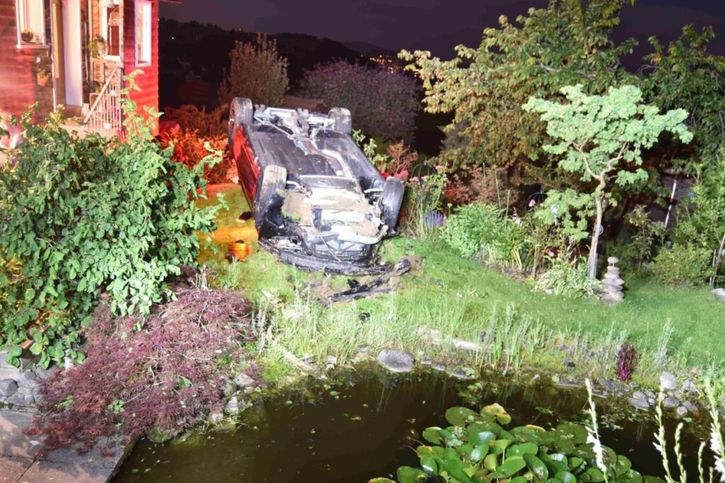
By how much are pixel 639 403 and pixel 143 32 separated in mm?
11366

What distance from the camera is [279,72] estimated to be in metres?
16.4

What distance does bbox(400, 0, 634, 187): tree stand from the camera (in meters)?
9.82

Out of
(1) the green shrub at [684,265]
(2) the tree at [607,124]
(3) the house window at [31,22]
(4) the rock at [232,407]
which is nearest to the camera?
(4) the rock at [232,407]

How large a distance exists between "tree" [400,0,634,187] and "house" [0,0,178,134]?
513cm

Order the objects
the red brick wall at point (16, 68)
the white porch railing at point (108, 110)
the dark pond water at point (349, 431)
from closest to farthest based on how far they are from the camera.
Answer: the dark pond water at point (349, 431) < the red brick wall at point (16, 68) < the white porch railing at point (108, 110)

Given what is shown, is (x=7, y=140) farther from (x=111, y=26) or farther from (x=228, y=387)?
(x=228, y=387)

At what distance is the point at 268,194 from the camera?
8789 mm

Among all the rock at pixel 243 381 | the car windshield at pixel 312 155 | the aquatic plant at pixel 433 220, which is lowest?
the rock at pixel 243 381

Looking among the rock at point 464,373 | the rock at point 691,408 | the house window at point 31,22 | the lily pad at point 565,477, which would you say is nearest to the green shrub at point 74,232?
the rock at point 464,373

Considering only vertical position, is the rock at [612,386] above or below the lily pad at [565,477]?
below

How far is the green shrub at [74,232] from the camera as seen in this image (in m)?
5.26

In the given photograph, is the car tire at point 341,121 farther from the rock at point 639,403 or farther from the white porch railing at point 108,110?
the rock at point 639,403

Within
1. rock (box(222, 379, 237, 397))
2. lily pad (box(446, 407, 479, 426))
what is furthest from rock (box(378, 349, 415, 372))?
rock (box(222, 379, 237, 397))

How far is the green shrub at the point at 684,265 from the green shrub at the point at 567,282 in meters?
1.83
